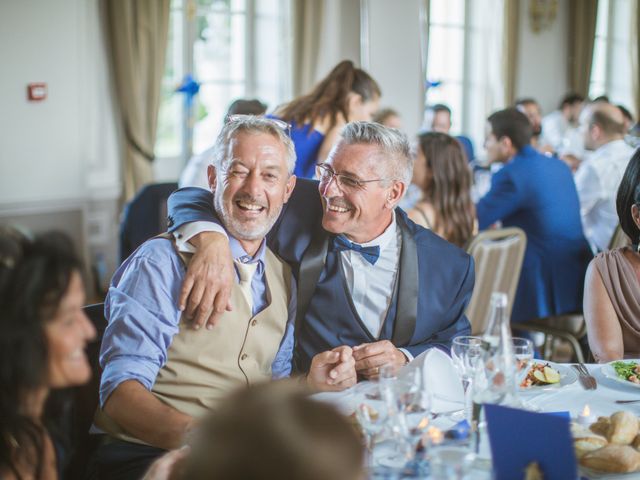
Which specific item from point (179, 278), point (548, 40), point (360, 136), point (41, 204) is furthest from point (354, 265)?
point (548, 40)

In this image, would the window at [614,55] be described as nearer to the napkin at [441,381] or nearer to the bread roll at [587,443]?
the napkin at [441,381]

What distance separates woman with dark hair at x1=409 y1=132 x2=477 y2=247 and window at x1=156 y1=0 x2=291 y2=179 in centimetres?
328

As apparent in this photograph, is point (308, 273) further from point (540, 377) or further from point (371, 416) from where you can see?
point (371, 416)

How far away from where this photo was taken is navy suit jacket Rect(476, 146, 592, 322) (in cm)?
405

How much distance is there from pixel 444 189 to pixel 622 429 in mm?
2181

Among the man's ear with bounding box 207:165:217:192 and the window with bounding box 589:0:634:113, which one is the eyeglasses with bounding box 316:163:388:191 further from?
the window with bounding box 589:0:634:113

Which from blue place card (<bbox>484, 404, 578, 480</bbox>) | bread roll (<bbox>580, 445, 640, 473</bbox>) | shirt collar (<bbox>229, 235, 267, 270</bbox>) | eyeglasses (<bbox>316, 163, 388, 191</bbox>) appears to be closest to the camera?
blue place card (<bbox>484, 404, 578, 480</bbox>)

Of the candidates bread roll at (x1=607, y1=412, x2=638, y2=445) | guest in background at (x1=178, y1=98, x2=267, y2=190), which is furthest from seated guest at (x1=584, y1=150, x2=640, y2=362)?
guest in background at (x1=178, y1=98, x2=267, y2=190)

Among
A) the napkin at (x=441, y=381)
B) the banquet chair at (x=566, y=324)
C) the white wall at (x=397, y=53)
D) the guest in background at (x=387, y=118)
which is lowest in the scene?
the banquet chair at (x=566, y=324)

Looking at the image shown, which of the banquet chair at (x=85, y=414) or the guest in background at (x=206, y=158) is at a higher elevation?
the guest in background at (x=206, y=158)

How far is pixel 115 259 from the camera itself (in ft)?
20.9

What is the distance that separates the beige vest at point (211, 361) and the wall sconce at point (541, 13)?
817cm

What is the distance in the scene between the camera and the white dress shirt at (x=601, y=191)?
4.70 metres

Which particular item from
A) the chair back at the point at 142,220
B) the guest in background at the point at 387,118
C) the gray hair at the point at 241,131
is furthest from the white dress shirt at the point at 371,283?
the guest in background at the point at 387,118
